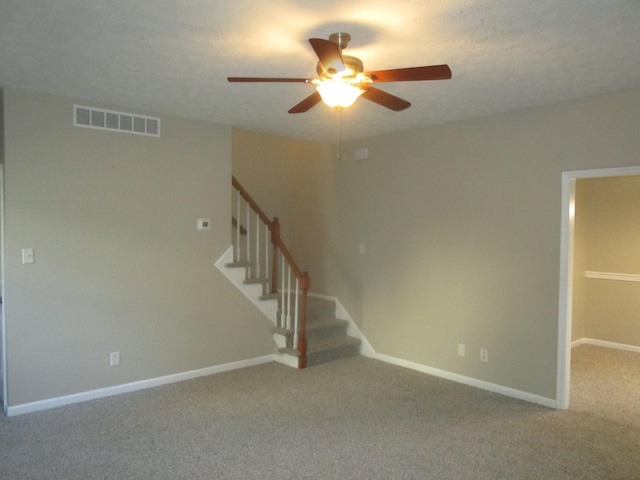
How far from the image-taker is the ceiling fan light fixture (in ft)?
8.22

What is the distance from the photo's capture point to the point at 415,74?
2.30 m

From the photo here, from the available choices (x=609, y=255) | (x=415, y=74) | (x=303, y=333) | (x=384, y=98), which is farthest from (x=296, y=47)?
(x=609, y=255)

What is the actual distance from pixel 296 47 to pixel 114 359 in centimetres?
307

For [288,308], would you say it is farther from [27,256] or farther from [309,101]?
[309,101]

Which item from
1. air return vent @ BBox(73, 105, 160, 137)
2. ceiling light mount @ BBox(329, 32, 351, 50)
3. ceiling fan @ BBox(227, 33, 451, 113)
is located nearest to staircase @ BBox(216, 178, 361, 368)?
air return vent @ BBox(73, 105, 160, 137)

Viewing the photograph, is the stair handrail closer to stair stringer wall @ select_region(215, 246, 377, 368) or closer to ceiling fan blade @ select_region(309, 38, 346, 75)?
stair stringer wall @ select_region(215, 246, 377, 368)

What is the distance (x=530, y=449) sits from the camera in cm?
319

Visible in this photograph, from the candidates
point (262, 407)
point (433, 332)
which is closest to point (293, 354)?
point (262, 407)

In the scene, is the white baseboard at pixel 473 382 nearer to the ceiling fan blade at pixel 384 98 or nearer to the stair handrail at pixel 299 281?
the stair handrail at pixel 299 281

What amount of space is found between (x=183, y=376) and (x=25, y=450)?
158 cm

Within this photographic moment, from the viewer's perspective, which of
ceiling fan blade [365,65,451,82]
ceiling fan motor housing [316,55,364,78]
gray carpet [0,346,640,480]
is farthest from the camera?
gray carpet [0,346,640,480]

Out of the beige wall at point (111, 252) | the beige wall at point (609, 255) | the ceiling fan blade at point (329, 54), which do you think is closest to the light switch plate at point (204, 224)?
the beige wall at point (111, 252)

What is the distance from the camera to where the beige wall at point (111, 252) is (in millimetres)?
3715

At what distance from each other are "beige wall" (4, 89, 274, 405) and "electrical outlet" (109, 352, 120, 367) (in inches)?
1.4
